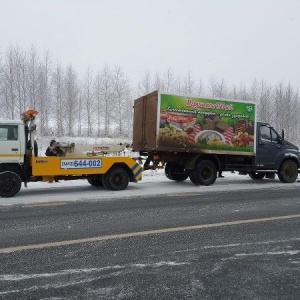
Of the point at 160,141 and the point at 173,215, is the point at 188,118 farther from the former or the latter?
the point at 173,215

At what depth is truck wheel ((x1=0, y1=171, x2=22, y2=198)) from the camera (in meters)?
9.95

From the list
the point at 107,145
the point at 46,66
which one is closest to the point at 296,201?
the point at 107,145

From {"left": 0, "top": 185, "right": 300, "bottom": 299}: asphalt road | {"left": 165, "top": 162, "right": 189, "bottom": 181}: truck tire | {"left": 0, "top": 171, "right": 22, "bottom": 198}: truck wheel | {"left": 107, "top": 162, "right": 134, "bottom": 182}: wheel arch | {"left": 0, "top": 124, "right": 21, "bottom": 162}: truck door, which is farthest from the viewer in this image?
{"left": 165, "top": 162, "right": 189, "bottom": 181}: truck tire

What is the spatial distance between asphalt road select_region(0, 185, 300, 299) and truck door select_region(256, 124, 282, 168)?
5939 millimetres

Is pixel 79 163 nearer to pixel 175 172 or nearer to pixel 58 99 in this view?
pixel 175 172

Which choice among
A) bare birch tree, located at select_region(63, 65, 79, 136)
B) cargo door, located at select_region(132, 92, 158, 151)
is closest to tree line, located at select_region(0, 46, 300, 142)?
bare birch tree, located at select_region(63, 65, 79, 136)

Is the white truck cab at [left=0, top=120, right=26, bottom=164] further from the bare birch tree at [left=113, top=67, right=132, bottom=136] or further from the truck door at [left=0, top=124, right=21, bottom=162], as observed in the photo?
the bare birch tree at [left=113, top=67, right=132, bottom=136]

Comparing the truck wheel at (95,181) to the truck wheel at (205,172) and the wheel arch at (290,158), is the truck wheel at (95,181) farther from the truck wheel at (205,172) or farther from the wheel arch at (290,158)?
the wheel arch at (290,158)

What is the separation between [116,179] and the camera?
1167 centimetres

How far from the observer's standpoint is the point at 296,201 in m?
9.32

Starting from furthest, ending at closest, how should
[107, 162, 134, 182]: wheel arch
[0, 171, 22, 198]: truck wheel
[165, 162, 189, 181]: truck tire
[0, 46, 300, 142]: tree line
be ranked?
1. [0, 46, 300, 142]: tree line
2. [165, 162, 189, 181]: truck tire
3. [107, 162, 134, 182]: wheel arch
4. [0, 171, 22, 198]: truck wheel

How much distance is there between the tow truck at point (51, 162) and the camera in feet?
33.4

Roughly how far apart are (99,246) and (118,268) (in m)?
0.96

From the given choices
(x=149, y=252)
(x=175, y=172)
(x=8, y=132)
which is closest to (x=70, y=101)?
(x=175, y=172)
